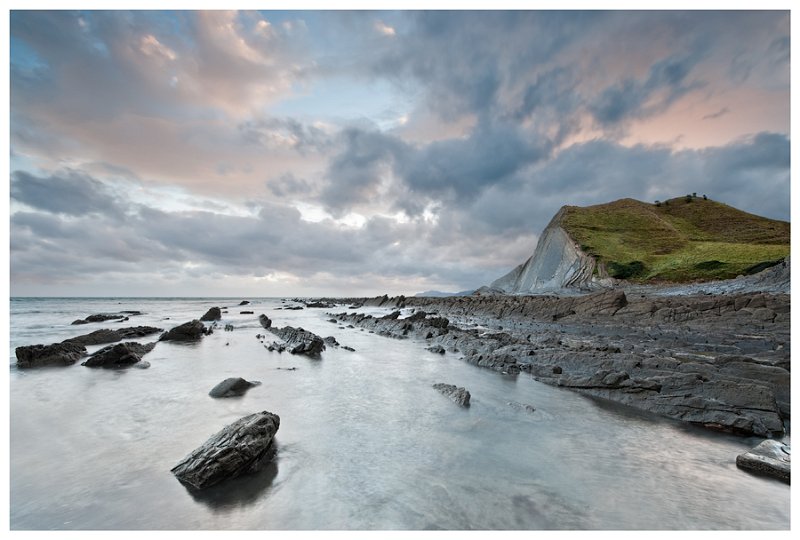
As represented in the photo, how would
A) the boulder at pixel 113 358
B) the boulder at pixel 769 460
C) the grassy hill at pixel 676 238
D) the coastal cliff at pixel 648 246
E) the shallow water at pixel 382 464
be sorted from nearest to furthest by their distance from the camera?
the shallow water at pixel 382 464 < the boulder at pixel 769 460 < the boulder at pixel 113 358 < the grassy hill at pixel 676 238 < the coastal cliff at pixel 648 246

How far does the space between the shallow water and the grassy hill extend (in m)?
57.1

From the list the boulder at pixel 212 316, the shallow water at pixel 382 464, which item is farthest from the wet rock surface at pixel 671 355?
the boulder at pixel 212 316

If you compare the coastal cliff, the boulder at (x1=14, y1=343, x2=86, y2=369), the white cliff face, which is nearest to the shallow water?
the boulder at (x1=14, y1=343, x2=86, y2=369)

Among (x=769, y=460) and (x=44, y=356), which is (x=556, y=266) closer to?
(x=769, y=460)

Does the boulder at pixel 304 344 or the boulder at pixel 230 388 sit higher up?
the boulder at pixel 304 344

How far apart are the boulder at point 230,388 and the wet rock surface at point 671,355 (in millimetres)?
8406

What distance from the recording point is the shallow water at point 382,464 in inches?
170

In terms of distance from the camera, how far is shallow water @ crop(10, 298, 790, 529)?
4328 mm

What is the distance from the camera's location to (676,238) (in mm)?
80500

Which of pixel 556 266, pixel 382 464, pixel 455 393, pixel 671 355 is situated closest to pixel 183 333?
pixel 455 393

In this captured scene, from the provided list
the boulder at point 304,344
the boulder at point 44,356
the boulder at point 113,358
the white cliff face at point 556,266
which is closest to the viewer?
the boulder at point 44,356

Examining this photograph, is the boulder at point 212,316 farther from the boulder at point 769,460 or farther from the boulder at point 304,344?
the boulder at point 769,460

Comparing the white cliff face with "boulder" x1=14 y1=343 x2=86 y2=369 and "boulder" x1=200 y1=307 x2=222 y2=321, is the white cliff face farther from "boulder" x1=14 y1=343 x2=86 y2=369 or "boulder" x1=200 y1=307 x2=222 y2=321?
"boulder" x1=14 y1=343 x2=86 y2=369

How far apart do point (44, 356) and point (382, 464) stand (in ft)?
47.8
